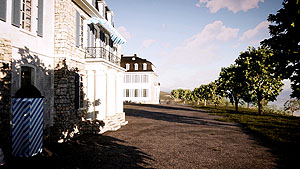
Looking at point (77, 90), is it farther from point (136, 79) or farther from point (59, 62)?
point (136, 79)

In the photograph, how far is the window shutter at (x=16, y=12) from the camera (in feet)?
22.3

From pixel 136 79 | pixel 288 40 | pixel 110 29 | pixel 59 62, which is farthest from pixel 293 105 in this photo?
pixel 59 62

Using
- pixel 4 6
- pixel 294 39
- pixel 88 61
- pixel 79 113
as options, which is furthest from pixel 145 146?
pixel 294 39

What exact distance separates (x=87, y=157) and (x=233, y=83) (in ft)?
82.0

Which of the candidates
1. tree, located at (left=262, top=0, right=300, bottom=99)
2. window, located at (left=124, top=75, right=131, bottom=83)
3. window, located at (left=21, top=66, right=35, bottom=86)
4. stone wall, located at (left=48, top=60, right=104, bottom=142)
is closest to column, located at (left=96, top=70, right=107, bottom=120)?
stone wall, located at (left=48, top=60, right=104, bottom=142)

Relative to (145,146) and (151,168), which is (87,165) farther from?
(145,146)

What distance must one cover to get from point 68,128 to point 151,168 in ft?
18.1

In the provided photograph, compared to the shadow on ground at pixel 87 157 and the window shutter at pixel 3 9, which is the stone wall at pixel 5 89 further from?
the shadow on ground at pixel 87 157

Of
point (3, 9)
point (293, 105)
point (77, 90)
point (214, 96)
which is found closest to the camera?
point (3, 9)

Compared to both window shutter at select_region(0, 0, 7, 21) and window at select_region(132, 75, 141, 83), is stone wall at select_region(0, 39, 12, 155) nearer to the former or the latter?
window shutter at select_region(0, 0, 7, 21)

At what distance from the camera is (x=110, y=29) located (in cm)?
1203

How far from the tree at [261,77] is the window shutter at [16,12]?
2393cm

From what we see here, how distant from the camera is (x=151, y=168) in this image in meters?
5.78

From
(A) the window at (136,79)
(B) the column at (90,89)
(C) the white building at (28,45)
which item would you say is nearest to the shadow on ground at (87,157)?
(C) the white building at (28,45)
